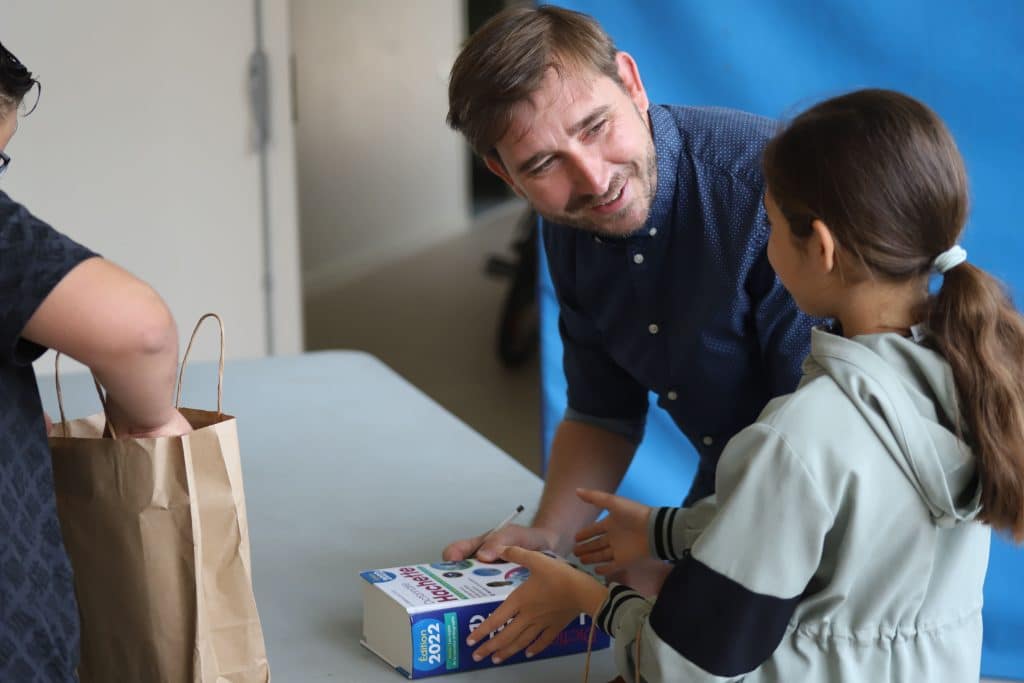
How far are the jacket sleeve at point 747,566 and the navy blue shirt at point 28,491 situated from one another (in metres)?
0.43

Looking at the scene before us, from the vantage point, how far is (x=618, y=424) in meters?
1.50

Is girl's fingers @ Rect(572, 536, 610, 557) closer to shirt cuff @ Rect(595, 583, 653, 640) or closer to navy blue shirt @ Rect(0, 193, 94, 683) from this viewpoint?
shirt cuff @ Rect(595, 583, 653, 640)

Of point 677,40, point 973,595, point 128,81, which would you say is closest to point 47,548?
point 973,595

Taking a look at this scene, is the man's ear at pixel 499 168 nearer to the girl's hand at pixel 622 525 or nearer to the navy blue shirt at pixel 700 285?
the navy blue shirt at pixel 700 285

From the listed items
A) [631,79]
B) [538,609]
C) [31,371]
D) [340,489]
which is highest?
[631,79]

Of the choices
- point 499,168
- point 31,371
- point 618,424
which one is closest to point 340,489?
point 618,424

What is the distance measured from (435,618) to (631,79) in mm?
630

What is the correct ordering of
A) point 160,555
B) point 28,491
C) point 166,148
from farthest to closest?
point 166,148 < point 160,555 < point 28,491

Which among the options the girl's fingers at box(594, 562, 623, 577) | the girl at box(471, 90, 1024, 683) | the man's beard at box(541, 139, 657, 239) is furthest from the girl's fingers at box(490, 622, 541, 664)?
the man's beard at box(541, 139, 657, 239)

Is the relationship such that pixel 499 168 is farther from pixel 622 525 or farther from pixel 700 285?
pixel 622 525

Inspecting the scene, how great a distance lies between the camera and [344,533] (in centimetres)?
142

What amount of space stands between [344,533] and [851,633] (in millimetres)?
708

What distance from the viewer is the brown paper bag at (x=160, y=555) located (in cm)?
89

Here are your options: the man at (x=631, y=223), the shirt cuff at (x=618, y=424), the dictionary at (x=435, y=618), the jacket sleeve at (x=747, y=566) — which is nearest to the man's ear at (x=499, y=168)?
the man at (x=631, y=223)
